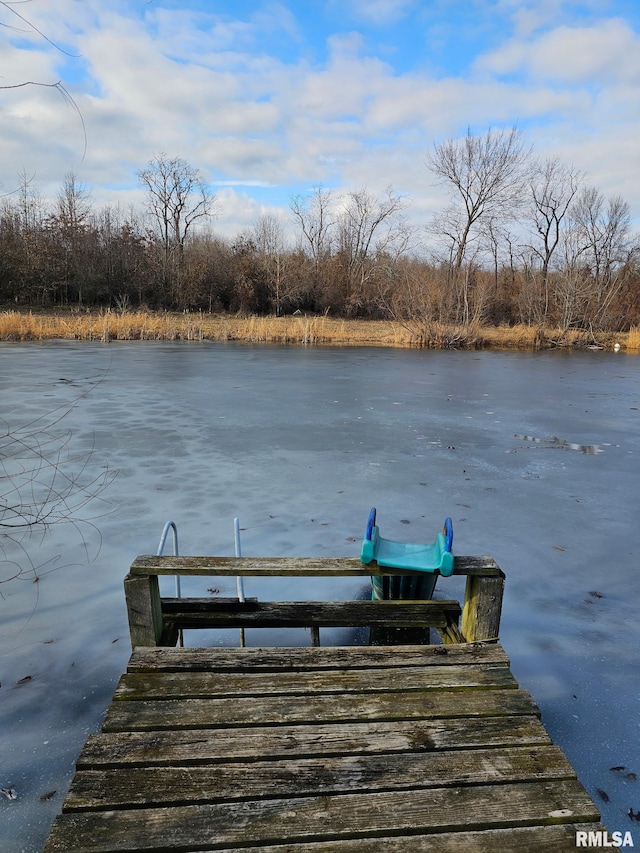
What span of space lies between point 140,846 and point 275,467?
3.71 meters

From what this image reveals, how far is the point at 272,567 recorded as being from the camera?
2.06 metres

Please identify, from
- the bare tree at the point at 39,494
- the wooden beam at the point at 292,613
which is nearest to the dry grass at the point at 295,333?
the bare tree at the point at 39,494

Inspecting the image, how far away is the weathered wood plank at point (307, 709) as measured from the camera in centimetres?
156

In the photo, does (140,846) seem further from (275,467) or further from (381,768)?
(275,467)

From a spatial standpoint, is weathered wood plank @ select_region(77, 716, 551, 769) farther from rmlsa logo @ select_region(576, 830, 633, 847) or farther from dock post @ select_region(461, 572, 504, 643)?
dock post @ select_region(461, 572, 504, 643)

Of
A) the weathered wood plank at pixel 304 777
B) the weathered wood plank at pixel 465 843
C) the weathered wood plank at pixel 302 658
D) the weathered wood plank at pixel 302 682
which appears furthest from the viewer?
the weathered wood plank at pixel 302 658

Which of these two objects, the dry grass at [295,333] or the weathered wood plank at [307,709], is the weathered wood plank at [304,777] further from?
the dry grass at [295,333]

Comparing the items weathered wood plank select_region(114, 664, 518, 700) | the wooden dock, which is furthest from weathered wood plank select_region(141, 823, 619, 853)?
weathered wood plank select_region(114, 664, 518, 700)

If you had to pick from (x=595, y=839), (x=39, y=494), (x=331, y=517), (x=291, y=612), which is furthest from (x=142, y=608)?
(x=39, y=494)

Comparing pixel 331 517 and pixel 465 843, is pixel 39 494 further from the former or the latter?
pixel 465 843

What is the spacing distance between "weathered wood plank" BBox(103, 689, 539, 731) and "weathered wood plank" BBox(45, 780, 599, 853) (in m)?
0.28

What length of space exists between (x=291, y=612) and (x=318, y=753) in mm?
819

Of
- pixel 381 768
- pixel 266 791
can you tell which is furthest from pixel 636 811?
pixel 266 791

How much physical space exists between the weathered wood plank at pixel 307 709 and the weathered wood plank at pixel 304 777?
0.51 feet
